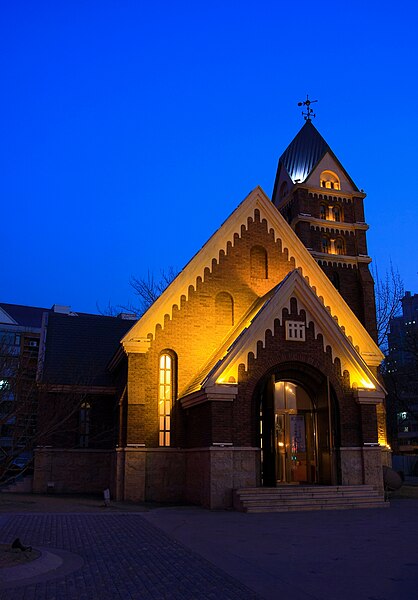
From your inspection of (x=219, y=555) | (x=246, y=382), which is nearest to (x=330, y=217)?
(x=246, y=382)

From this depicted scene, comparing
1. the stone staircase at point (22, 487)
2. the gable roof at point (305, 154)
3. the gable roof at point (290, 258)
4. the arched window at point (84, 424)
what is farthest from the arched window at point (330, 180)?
the stone staircase at point (22, 487)

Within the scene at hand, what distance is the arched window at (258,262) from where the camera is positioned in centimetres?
2502

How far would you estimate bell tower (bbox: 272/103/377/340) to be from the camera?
32.2 meters

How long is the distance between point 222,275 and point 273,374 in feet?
16.8

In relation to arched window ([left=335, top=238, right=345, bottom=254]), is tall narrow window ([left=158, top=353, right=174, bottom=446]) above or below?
below

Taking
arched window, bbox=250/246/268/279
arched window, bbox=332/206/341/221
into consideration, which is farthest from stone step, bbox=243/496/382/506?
arched window, bbox=332/206/341/221

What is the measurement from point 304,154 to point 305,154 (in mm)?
62

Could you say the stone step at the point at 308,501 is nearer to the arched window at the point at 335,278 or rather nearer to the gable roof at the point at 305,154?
the arched window at the point at 335,278

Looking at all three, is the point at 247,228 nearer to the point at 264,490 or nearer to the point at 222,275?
the point at 222,275

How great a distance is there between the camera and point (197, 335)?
76.9ft

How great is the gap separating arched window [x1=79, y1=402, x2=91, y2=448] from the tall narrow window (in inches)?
248

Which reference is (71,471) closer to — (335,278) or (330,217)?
(335,278)

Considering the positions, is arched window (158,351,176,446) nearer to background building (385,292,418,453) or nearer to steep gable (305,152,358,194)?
steep gable (305,152,358,194)

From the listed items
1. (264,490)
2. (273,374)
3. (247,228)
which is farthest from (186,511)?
(247,228)
